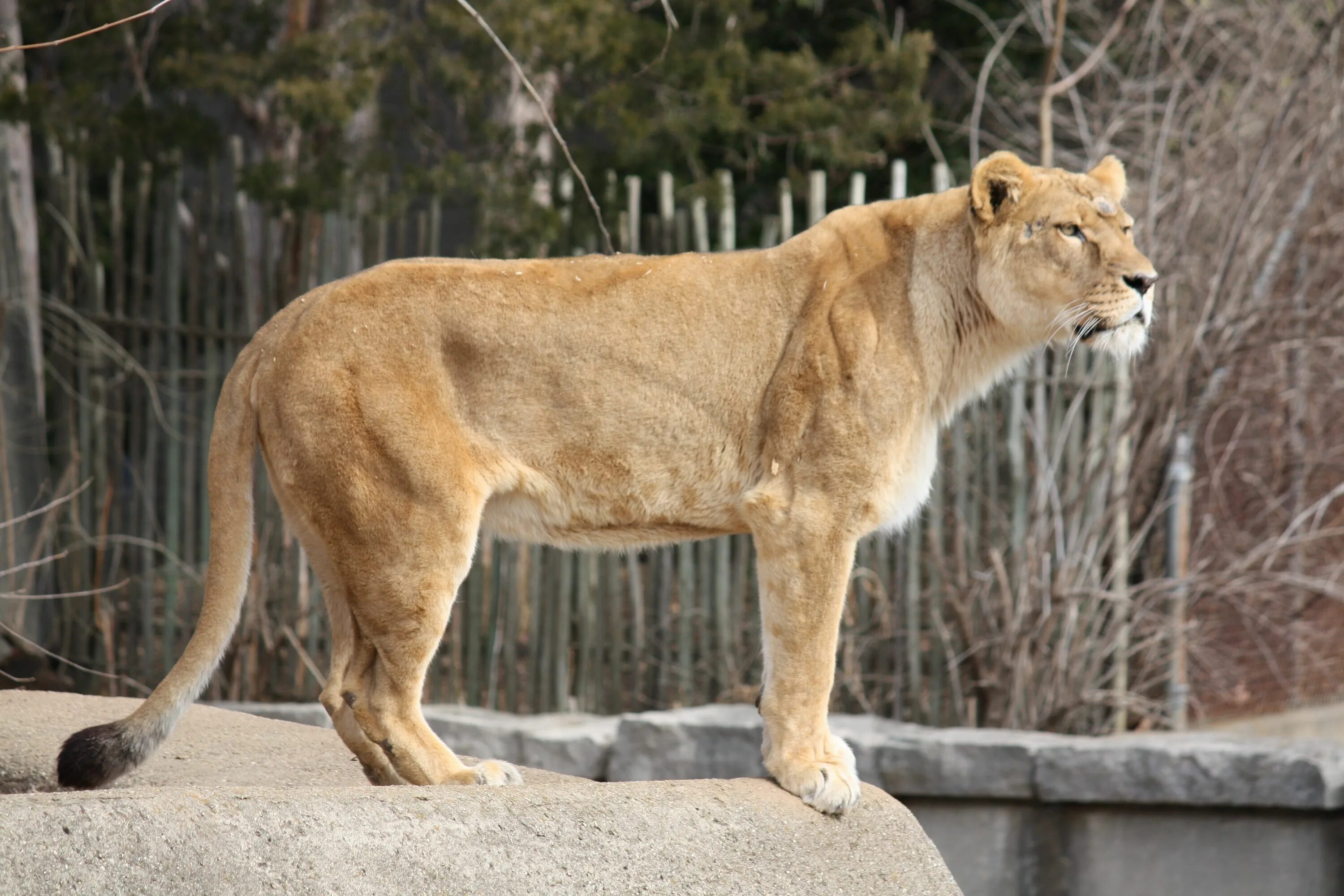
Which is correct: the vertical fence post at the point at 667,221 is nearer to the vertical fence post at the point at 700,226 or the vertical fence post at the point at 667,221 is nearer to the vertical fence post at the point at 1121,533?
the vertical fence post at the point at 700,226

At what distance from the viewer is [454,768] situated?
4.36 metres

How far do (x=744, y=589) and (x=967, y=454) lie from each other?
1.35 metres

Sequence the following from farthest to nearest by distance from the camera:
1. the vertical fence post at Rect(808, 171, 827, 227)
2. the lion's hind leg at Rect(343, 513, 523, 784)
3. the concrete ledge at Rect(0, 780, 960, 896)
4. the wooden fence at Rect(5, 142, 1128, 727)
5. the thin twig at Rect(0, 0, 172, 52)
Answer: the vertical fence post at Rect(808, 171, 827, 227), the wooden fence at Rect(5, 142, 1128, 727), the lion's hind leg at Rect(343, 513, 523, 784), the thin twig at Rect(0, 0, 172, 52), the concrete ledge at Rect(0, 780, 960, 896)

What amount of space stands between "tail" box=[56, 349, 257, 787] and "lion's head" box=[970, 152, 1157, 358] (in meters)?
2.31

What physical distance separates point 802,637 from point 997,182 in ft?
5.06

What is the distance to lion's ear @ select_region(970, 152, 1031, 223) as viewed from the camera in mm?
4641

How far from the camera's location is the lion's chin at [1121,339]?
457 cm

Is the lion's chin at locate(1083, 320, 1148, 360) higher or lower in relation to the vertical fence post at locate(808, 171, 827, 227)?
lower

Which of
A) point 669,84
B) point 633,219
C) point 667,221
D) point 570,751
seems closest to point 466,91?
point 669,84

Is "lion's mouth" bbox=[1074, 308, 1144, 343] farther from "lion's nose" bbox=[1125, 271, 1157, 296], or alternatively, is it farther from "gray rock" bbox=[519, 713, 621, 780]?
"gray rock" bbox=[519, 713, 621, 780]

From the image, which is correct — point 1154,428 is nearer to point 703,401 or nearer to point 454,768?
point 703,401

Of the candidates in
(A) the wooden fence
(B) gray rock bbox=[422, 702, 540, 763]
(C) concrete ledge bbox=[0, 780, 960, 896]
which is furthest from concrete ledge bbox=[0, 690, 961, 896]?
(A) the wooden fence

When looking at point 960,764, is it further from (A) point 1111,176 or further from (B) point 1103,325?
(A) point 1111,176

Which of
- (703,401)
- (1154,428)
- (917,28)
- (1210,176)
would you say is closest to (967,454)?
(1154,428)
